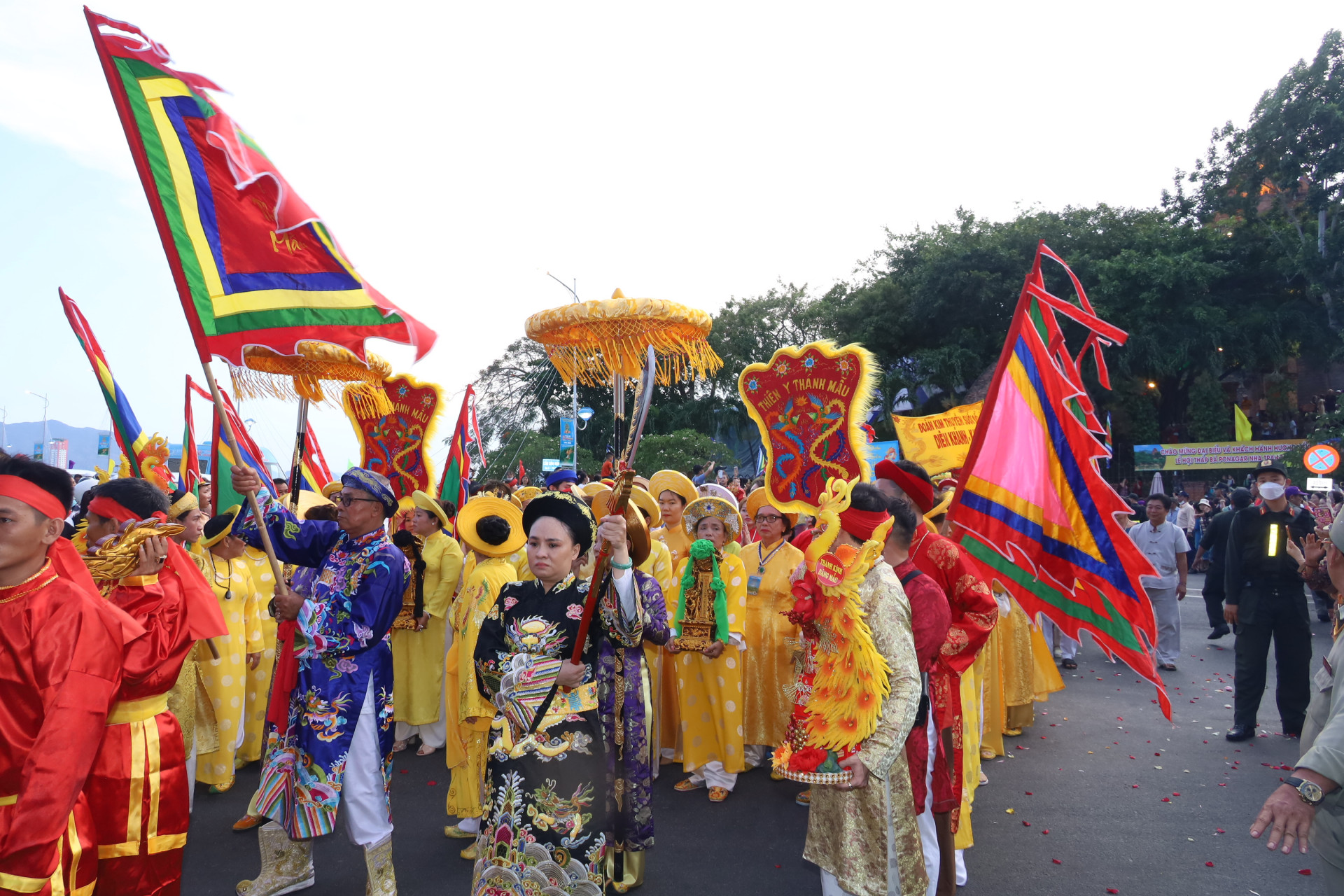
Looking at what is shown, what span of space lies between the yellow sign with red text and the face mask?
2722 mm

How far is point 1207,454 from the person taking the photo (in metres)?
24.2

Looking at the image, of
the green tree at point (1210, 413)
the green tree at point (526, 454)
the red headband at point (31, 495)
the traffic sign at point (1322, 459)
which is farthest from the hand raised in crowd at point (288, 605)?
the green tree at point (1210, 413)

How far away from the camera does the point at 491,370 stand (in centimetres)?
3419

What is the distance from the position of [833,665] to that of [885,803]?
523 millimetres

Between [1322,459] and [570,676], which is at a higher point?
[1322,459]

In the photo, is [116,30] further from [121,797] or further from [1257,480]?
[1257,480]

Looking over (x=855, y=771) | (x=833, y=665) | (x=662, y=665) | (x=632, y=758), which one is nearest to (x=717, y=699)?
(x=662, y=665)

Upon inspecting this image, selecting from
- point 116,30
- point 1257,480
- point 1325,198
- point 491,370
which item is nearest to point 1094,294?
point 1325,198

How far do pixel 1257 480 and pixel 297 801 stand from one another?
7764 millimetres

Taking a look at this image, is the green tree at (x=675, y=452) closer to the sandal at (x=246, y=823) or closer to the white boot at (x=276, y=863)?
the sandal at (x=246, y=823)

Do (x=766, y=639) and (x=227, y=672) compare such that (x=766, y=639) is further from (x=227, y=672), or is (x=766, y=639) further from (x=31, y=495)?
(x=31, y=495)

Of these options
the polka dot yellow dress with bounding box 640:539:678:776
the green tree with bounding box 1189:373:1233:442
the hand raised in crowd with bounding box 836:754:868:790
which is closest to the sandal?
the polka dot yellow dress with bounding box 640:539:678:776

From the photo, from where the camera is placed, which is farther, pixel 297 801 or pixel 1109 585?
pixel 1109 585

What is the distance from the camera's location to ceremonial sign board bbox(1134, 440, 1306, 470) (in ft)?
75.5
